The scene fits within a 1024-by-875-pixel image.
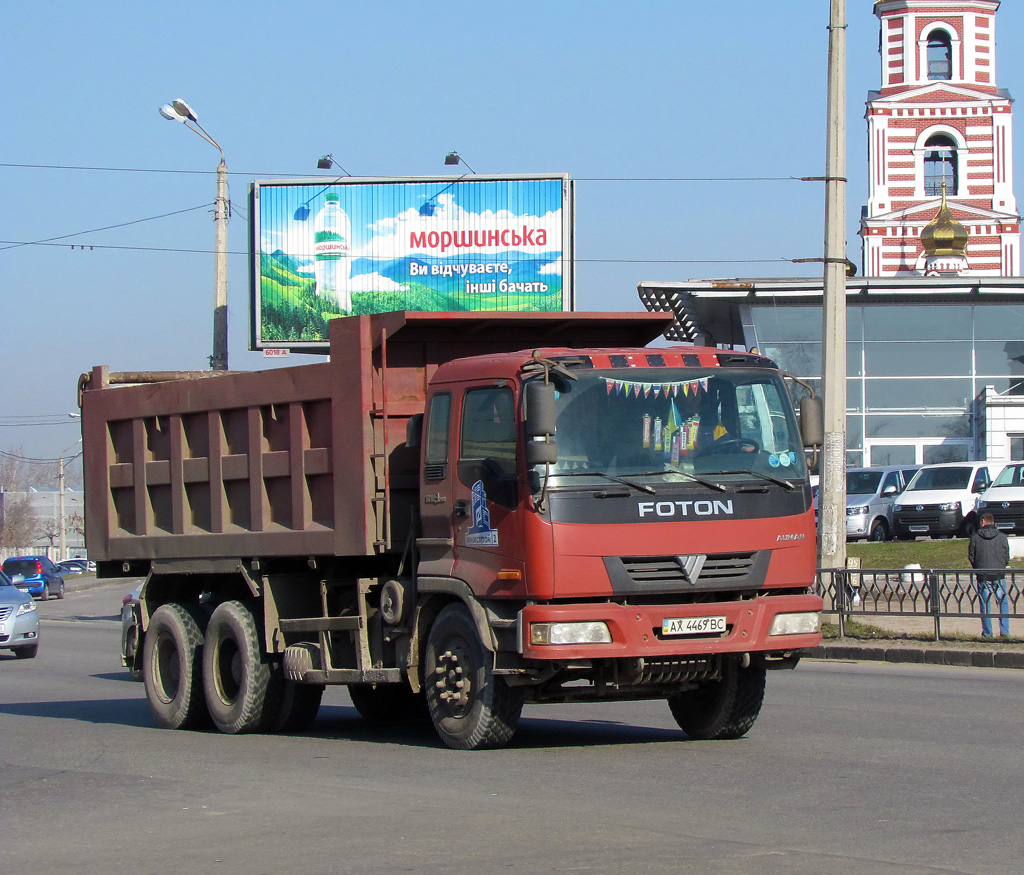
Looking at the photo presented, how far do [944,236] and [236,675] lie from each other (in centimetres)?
4714

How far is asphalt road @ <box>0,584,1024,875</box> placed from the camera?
607 cm

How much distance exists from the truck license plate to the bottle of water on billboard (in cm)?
2287

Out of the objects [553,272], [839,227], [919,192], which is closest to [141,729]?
Result: [839,227]

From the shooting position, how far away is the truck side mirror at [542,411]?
27.2ft

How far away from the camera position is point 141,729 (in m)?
11.8

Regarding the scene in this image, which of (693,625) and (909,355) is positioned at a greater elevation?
(909,355)

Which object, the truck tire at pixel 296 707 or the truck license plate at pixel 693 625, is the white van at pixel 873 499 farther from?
the truck license plate at pixel 693 625

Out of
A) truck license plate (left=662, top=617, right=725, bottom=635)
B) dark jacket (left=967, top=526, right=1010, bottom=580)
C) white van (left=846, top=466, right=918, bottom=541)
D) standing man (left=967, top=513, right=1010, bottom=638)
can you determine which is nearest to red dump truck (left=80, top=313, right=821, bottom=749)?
truck license plate (left=662, top=617, right=725, bottom=635)

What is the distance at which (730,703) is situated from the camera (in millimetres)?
9625

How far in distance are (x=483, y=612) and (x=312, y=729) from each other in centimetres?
327

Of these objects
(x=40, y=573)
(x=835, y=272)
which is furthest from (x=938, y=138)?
(x=835, y=272)

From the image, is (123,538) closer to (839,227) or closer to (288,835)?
(288,835)

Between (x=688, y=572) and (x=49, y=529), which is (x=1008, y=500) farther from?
(x=49, y=529)

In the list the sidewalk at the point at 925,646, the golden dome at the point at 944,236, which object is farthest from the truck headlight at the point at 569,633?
the golden dome at the point at 944,236
